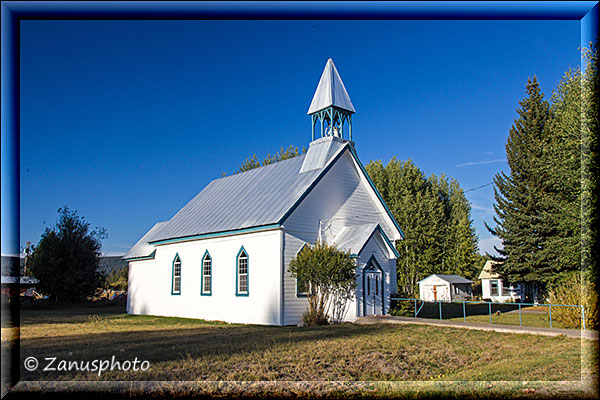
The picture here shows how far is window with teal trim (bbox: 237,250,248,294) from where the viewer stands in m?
22.0

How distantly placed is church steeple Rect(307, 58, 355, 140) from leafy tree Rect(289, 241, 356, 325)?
652 centimetres

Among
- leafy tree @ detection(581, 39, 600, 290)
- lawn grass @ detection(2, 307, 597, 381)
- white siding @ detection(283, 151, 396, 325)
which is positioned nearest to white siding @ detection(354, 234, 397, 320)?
white siding @ detection(283, 151, 396, 325)

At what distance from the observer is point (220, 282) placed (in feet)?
75.8

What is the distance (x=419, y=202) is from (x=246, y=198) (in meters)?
26.7

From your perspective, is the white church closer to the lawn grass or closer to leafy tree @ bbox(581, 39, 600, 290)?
the lawn grass

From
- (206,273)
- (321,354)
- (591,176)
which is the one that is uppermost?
(591,176)

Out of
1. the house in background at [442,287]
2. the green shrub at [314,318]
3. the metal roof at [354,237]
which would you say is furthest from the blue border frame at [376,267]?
the house in background at [442,287]

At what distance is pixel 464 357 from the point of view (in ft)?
40.0

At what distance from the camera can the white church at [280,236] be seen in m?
20.9

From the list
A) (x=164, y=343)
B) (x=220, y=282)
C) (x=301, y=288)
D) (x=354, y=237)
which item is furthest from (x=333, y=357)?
(x=220, y=282)

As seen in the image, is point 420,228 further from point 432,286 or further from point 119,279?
point 119,279

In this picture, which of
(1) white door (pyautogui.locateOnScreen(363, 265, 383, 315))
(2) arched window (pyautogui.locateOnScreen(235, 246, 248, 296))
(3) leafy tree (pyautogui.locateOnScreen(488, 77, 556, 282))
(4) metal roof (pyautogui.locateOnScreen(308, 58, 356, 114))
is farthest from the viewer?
(3) leafy tree (pyautogui.locateOnScreen(488, 77, 556, 282))

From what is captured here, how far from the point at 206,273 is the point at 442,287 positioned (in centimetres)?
2973

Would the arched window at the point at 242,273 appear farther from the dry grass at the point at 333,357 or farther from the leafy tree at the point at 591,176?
the leafy tree at the point at 591,176
